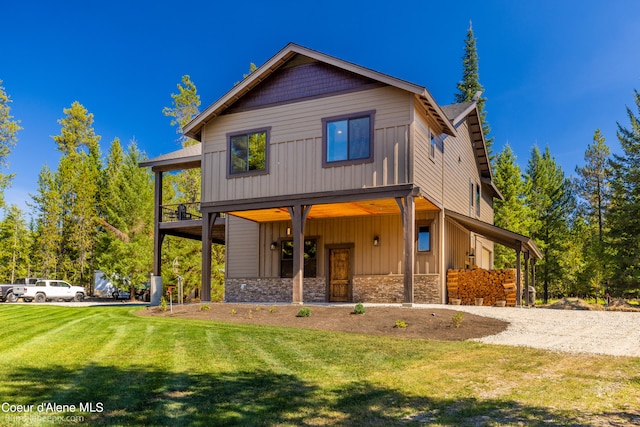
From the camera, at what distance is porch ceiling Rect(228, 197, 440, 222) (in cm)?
1678

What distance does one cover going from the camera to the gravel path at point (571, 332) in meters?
8.97

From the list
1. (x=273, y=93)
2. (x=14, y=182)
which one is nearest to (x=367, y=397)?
(x=273, y=93)

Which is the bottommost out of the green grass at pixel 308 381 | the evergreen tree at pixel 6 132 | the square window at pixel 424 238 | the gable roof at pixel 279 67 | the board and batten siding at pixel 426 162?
the green grass at pixel 308 381

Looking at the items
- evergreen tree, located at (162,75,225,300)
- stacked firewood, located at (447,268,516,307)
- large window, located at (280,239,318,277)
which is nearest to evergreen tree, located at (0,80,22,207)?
evergreen tree, located at (162,75,225,300)

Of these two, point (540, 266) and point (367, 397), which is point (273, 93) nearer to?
point (367, 397)

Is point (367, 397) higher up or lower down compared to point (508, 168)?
lower down

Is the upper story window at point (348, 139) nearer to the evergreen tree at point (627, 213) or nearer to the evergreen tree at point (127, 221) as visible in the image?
the evergreen tree at point (127, 221)

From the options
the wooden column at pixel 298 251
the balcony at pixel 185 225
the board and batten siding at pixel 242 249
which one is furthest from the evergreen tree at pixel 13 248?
the wooden column at pixel 298 251

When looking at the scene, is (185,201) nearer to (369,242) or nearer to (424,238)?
(369,242)

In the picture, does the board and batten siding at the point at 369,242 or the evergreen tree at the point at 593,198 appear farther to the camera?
the evergreen tree at the point at 593,198

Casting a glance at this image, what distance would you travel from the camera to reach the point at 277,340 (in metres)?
9.27

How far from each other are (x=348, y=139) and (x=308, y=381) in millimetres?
11141

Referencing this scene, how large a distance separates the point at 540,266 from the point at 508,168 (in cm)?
701

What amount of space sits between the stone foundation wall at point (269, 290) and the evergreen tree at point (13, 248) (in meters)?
27.6
